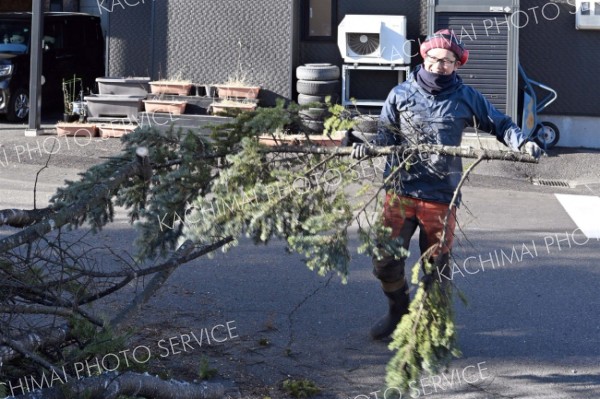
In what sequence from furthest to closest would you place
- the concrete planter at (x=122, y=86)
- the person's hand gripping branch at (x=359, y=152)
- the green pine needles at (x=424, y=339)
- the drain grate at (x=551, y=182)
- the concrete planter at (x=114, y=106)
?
the concrete planter at (x=122, y=86) → the concrete planter at (x=114, y=106) → the drain grate at (x=551, y=182) → the person's hand gripping branch at (x=359, y=152) → the green pine needles at (x=424, y=339)

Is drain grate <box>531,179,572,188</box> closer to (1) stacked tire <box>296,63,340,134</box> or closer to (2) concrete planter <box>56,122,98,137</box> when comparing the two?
(1) stacked tire <box>296,63,340,134</box>

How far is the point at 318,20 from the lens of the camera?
592 inches

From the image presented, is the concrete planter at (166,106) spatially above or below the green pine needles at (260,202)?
above

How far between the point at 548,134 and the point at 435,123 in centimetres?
892

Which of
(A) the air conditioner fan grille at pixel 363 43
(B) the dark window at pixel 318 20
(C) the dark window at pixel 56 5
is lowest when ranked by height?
(A) the air conditioner fan grille at pixel 363 43

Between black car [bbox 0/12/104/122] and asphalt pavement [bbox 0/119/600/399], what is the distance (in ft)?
17.8

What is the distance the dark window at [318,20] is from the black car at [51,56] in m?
4.08

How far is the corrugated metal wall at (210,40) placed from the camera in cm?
1453

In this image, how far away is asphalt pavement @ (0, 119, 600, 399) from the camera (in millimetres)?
5891

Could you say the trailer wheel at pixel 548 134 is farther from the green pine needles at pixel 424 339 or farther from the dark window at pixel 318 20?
the green pine needles at pixel 424 339

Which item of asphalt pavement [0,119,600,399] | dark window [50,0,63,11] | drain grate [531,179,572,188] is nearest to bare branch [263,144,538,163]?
asphalt pavement [0,119,600,399]

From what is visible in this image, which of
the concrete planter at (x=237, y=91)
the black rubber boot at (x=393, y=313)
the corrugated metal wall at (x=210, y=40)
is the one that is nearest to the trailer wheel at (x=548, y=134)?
the corrugated metal wall at (x=210, y=40)

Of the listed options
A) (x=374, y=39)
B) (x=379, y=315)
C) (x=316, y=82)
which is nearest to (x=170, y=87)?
(x=316, y=82)

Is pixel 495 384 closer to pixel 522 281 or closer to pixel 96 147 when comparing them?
pixel 522 281
